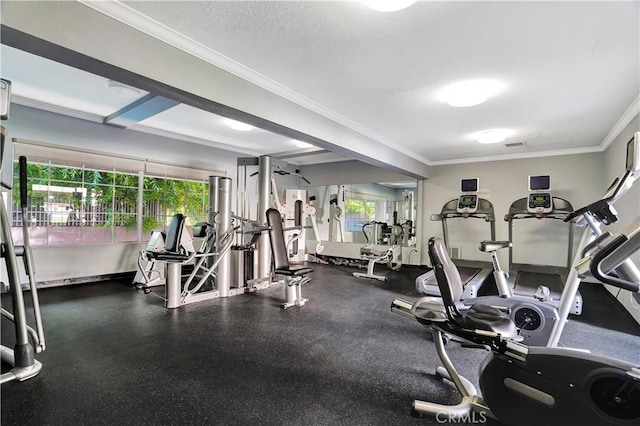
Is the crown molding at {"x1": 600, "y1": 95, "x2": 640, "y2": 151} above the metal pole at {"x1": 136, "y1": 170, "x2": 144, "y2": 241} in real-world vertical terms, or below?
above

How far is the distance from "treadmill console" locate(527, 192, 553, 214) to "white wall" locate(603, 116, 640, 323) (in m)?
0.74

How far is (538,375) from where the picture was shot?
58.4 inches

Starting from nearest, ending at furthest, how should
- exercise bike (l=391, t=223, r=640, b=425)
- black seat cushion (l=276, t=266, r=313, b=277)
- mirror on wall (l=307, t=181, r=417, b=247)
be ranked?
exercise bike (l=391, t=223, r=640, b=425)
black seat cushion (l=276, t=266, r=313, b=277)
mirror on wall (l=307, t=181, r=417, b=247)

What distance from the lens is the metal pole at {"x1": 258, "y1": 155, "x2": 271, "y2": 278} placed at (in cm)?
480

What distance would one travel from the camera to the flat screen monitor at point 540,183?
5.37 metres

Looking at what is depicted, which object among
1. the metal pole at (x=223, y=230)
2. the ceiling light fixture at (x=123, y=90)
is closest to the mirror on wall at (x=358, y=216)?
the metal pole at (x=223, y=230)

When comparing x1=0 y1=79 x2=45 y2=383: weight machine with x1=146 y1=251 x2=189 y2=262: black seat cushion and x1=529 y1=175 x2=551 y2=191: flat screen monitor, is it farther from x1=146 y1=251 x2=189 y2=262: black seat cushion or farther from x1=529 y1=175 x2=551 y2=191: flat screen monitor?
x1=529 y1=175 x2=551 y2=191: flat screen monitor

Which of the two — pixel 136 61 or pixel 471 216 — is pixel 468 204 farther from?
pixel 136 61

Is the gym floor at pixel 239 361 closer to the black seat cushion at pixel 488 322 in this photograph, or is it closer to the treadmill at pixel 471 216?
the black seat cushion at pixel 488 322

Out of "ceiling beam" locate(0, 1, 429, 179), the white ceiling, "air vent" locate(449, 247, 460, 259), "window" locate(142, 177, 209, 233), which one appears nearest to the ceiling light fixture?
the white ceiling

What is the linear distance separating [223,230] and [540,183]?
564 cm

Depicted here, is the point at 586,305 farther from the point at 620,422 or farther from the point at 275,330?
the point at 275,330

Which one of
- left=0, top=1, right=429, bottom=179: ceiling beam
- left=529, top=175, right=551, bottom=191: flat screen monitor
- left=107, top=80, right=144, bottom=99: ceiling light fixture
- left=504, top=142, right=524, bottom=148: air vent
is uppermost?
left=107, top=80, right=144, bottom=99: ceiling light fixture

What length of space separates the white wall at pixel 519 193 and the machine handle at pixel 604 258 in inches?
182
